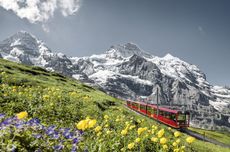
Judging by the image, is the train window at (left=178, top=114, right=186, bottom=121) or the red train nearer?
the red train

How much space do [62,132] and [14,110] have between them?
644 cm

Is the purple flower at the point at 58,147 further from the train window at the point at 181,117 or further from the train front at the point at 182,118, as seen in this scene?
the train window at the point at 181,117

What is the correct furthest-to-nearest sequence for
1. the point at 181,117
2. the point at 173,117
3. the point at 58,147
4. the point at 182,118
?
1. the point at 182,118
2. the point at 181,117
3. the point at 173,117
4. the point at 58,147

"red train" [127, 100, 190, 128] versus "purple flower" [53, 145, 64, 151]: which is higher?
"red train" [127, 100, 190, 128]

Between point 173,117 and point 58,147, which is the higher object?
point 173,117

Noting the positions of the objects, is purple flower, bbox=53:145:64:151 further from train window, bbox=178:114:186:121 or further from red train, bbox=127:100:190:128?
train window, bbox=178:114:186:121

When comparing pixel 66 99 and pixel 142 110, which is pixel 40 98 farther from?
pixel 142 110

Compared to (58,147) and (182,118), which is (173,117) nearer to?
(182,118)

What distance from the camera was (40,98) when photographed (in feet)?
45.6

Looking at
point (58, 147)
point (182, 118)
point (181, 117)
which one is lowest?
point (58, 147)

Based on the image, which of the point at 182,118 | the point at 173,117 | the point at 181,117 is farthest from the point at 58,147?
the point at 182,118

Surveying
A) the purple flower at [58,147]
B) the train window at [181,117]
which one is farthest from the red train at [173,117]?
the purple flower at [58,147]

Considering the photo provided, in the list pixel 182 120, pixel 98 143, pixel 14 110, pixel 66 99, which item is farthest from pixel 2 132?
pixel 182 120

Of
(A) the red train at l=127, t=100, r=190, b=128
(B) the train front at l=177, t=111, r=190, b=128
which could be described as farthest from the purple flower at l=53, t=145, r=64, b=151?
(B) the train front at l=177, t=111, r=190, b=128
